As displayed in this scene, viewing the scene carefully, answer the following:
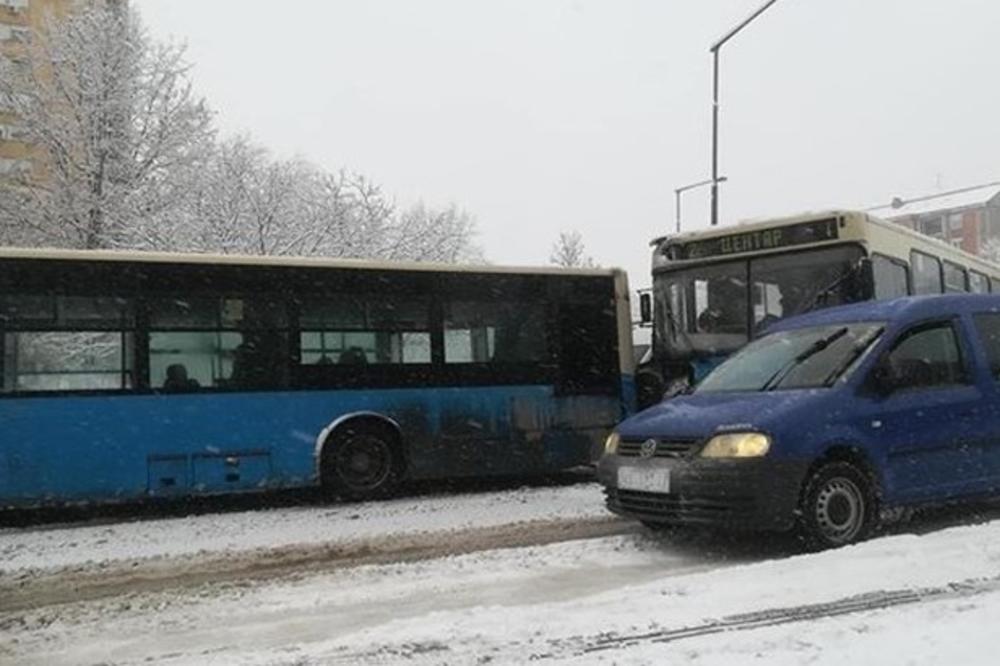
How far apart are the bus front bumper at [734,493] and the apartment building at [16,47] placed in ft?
81.6

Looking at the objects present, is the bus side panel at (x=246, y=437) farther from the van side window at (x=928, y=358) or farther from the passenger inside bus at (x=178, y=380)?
the van side window at (x=928, y=358)

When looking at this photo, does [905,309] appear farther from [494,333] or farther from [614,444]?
[494,333]

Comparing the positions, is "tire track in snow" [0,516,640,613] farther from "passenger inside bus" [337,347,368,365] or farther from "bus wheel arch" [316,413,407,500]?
"passenger inside bus" [337,347,368,365]

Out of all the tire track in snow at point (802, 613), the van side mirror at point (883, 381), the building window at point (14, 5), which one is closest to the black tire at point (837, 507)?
the van side mirror at point (883, 381)

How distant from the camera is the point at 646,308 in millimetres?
13617

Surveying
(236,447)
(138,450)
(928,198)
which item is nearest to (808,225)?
(236,447)

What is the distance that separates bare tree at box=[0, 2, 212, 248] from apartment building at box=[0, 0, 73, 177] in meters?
0.42

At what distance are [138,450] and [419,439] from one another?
3.11 meters

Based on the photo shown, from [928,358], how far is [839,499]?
1.66 metres

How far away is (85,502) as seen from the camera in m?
10.5

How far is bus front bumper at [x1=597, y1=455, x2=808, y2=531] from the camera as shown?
24.5ft

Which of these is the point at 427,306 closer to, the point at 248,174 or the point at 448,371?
the point at 448,371

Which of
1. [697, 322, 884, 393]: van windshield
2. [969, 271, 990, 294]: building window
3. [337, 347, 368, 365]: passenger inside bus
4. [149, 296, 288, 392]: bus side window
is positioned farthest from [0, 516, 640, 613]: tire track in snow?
[969, 271, 990, 294]: building window

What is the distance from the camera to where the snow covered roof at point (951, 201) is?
3780 inches
